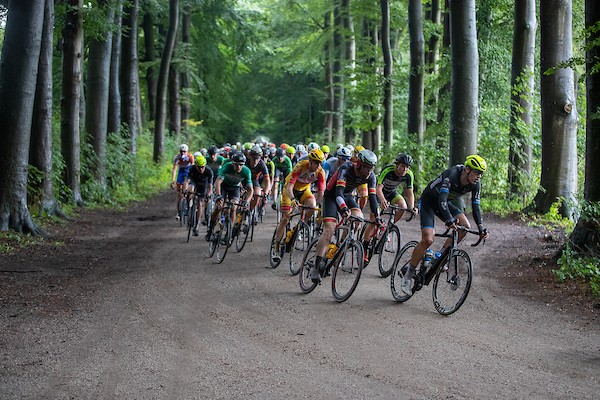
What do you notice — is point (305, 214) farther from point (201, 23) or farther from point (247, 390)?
point (201, 23)

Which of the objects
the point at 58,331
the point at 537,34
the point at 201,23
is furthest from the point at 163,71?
the point at 58,331

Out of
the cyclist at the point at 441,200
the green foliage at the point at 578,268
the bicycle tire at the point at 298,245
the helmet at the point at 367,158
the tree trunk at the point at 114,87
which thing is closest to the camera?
the cyclist at the point at 441,200

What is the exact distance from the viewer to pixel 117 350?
7836mm

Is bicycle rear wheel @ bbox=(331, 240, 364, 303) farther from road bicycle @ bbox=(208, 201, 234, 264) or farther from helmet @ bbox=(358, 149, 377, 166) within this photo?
road bicycle @ bbox=(208, 201, 234, 264)

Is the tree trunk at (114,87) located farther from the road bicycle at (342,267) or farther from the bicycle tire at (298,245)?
the road bicycle at (342,267)

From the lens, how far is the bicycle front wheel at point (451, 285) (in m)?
9.84

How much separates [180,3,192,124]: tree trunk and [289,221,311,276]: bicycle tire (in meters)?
28.0

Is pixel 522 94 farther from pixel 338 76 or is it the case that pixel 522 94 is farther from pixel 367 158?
pixel 338 76

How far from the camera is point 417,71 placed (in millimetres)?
27219

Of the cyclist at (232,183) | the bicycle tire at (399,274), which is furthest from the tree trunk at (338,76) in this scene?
the bicycle tire at (399,274)

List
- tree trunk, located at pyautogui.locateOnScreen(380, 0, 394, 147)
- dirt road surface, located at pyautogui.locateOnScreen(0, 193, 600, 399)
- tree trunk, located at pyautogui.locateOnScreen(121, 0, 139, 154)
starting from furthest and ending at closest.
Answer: tree trunk, located at pyautogui.locateOnScreen(121, 0, 139, 154) < tree trunk, located at pyautogui.locateOnScreen(380, 0, 394, 147) < dirt road surface, located at pyautogui.locateOnScreen(0, 193, 600, 399)

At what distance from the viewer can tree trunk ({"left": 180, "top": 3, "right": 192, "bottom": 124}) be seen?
40.8m

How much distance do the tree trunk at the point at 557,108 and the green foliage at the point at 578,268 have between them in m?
4.78

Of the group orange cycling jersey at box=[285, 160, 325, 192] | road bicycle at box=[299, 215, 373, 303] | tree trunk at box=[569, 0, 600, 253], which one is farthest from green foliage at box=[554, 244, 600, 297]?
orange cycling jersey at box=[285, 160, 325, 192]
